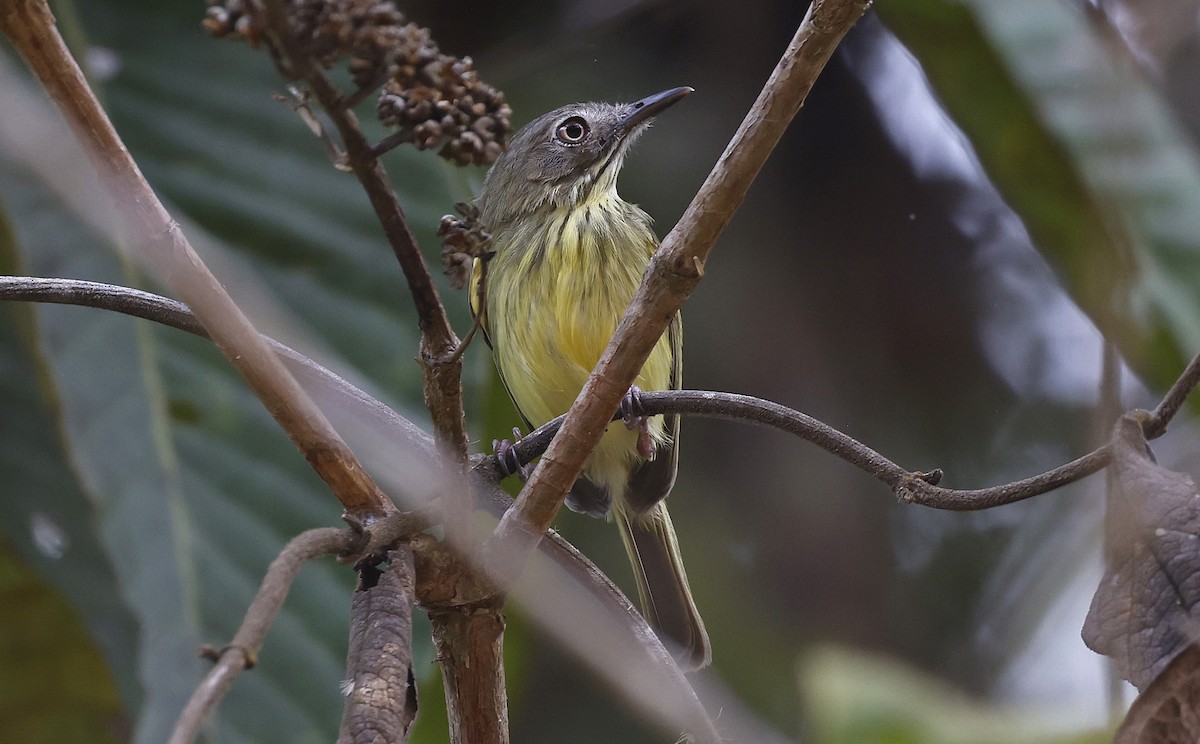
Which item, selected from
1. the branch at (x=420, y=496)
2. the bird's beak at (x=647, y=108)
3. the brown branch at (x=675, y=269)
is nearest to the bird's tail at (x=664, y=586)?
the bird's beak at (x=647, y=108)

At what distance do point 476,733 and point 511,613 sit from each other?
6.83 ft

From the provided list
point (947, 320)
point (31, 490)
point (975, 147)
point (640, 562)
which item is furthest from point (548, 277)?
point (947, 320)

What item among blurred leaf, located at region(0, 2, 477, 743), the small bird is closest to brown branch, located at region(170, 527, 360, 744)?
blurred leaf, located at region(0, 2, 477, 743)

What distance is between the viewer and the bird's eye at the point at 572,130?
3020mm

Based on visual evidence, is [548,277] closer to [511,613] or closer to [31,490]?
[511,613]

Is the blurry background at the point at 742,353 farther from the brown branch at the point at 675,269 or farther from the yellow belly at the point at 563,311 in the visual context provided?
the brown branch at the point at 675,269

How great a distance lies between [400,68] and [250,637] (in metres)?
0.43

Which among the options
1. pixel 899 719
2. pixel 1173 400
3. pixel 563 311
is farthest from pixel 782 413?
pixel 563 311

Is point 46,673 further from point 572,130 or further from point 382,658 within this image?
point 382,658

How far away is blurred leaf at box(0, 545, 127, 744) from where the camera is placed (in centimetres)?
301

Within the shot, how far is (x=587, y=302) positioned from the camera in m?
2.74

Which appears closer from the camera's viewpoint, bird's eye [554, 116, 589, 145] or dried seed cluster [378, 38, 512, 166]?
dried seed cluster [378, 38, 512, 166]

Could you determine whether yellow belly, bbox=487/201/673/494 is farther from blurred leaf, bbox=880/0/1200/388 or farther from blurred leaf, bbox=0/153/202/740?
blurred leaf, bbox=880/0/1200/388

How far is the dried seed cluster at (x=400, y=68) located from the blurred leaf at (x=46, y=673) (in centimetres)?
245
